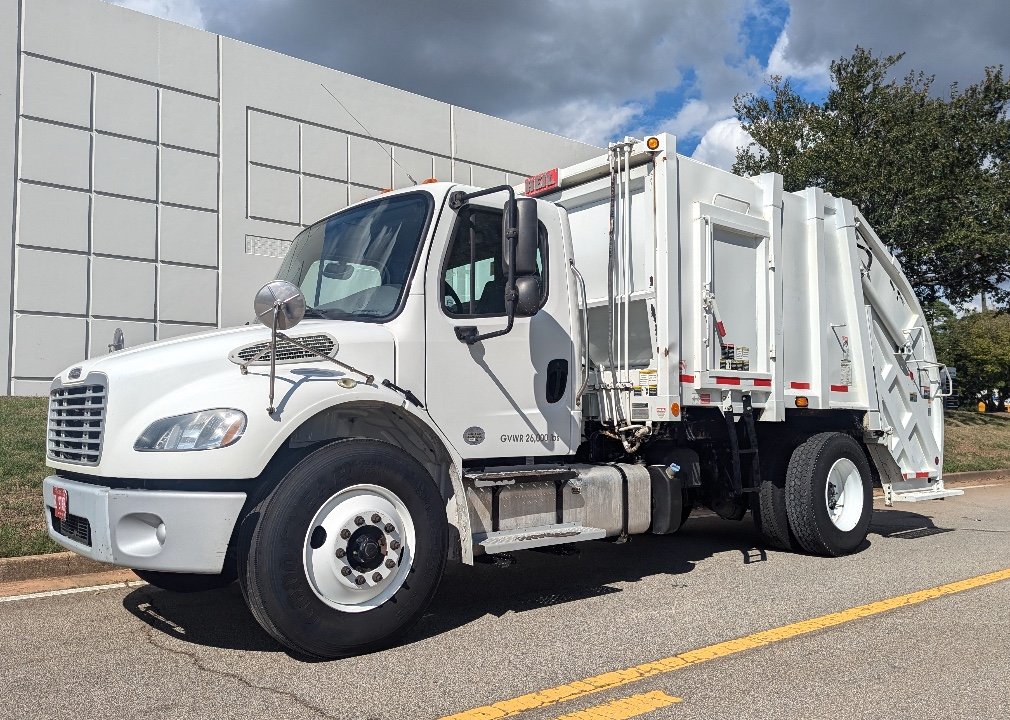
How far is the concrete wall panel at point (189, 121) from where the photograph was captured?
53.2 ft

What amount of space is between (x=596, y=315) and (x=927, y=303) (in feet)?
56.9

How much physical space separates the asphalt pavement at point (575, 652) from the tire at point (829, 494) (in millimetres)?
429

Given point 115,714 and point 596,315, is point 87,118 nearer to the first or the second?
point 596,315

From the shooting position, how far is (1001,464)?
17.9m

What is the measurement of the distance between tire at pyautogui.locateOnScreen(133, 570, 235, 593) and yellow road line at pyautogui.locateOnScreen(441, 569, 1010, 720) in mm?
2448

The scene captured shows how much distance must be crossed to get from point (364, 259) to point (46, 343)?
11587 mm

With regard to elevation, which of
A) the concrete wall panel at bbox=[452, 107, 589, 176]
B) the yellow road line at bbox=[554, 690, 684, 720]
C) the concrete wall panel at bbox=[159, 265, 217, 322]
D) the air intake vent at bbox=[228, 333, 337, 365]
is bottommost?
the yellow road line at bbox=[554, 690, 684, 720]

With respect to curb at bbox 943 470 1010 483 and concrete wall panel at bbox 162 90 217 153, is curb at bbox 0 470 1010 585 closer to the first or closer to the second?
concrete wall panel at bbox 162 90 217 153

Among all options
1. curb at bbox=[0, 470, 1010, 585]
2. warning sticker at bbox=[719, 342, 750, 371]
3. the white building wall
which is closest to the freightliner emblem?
warning sticker at bbox=[719, 342, 750, 371]

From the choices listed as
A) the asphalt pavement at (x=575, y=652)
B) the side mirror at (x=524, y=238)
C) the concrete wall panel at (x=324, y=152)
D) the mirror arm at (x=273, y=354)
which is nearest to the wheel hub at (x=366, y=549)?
the asphalt pavement at (x=575, y=652)

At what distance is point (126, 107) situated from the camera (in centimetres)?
1580

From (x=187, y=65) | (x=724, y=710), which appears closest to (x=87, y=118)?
(x=187, y=65)

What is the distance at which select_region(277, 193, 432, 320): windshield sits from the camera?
5.36 meters

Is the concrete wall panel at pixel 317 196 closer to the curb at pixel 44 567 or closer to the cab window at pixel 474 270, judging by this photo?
the curb at pixel 44 567
